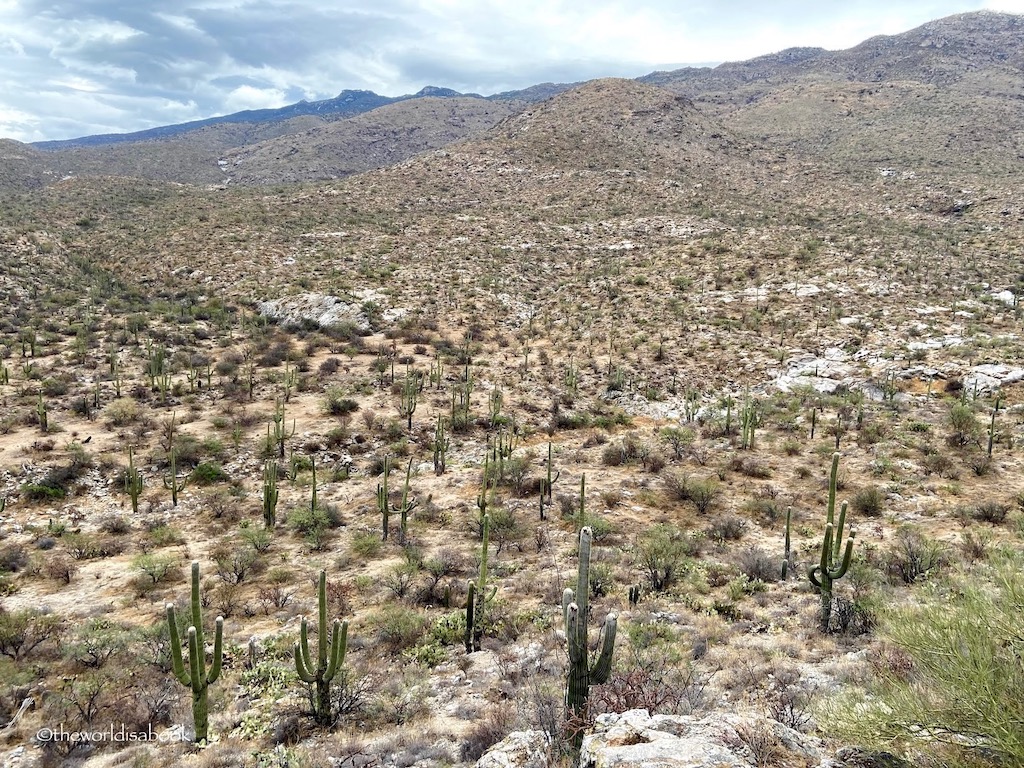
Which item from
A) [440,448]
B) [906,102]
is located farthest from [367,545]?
[906,102]

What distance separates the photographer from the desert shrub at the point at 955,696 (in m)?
3.41

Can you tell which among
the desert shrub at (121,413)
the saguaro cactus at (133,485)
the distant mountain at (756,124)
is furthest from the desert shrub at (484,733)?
the distant mountain at (756,124)

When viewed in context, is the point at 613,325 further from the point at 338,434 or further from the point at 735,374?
the point at 338,434

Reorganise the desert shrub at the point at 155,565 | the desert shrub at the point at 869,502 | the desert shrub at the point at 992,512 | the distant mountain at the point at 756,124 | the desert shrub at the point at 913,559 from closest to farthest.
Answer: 1. the desert shrub at the point at 913,559
2. the desert shrub at the point at 155,565
3. the desert shrub at the point at 992,512
4. the desert shrub at the point at 869,502
5. the distant mountain at the point at 756,124

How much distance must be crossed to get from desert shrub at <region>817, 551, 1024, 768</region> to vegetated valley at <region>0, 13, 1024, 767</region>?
0.03m

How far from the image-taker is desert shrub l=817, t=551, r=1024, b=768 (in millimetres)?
3408

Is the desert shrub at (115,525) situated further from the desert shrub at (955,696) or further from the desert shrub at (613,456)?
the desert shrub at (955,696)

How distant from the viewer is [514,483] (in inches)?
515

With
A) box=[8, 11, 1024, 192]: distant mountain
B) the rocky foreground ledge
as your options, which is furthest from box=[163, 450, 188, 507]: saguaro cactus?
box=[8, 11, 1024, 192]: distant mountain

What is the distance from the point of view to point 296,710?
6113mm

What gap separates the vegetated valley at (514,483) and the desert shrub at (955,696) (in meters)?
0.03

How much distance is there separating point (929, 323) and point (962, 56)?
119638 millimetres

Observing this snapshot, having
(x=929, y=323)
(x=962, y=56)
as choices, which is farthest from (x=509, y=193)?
(x=962, y=56)

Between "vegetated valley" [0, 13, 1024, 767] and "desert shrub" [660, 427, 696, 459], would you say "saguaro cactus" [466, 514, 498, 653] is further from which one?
"desert shrub" [660, 427, 696, 459]
